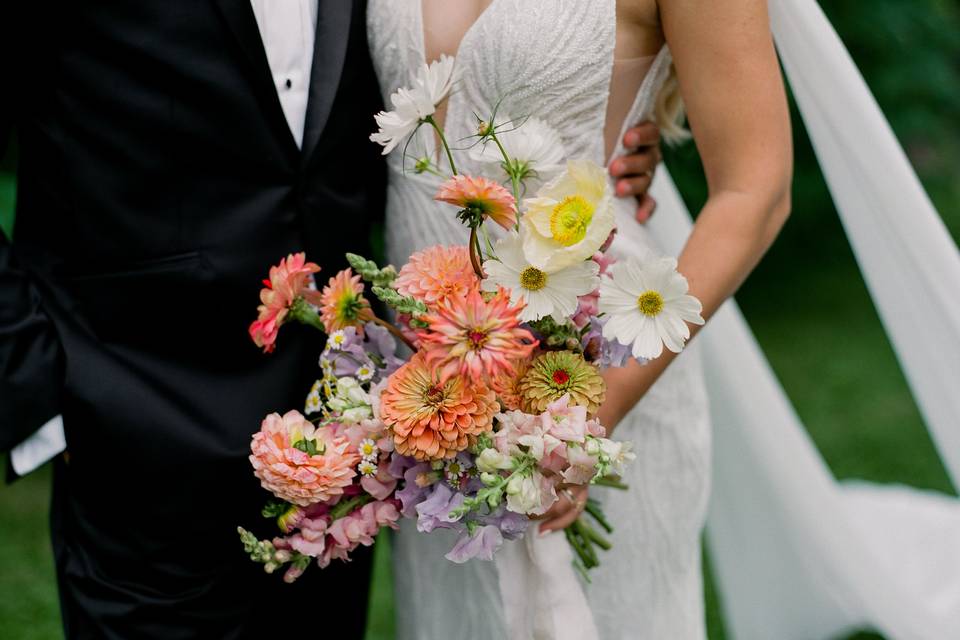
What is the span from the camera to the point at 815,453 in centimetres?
315

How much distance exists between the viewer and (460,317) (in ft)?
4.64

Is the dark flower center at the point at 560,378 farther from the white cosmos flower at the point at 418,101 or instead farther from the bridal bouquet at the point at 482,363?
the white cosmos flower at the point at 418,101

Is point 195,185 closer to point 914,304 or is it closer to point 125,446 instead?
point 125,446

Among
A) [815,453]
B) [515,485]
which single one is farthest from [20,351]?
[815,453]

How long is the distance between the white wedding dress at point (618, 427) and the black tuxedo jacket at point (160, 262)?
0.49 ft

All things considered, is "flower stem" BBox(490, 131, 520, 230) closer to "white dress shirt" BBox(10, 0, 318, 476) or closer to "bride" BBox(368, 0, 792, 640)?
"bride" BBox(368, 0, 792, 640)

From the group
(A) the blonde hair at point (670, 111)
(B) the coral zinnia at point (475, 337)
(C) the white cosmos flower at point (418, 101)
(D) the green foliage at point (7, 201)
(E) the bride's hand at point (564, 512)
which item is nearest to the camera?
(B) the coral zinnia at point (475, 337)

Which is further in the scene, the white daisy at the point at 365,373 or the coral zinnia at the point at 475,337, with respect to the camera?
the white daisy at the point at 365,373

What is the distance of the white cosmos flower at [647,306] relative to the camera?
4.85 ft

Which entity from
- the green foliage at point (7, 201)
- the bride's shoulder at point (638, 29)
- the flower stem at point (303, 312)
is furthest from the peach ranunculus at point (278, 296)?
the green foliage at point (7, 201)

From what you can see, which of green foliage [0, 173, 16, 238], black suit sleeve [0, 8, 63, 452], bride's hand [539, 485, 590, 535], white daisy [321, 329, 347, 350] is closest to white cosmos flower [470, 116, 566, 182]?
white daisy [321, 329, 347, 350]

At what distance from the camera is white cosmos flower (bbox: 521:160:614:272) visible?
1.45 metres

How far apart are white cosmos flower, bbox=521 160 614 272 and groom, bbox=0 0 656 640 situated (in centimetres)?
71

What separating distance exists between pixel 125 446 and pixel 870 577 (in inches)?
82.7
